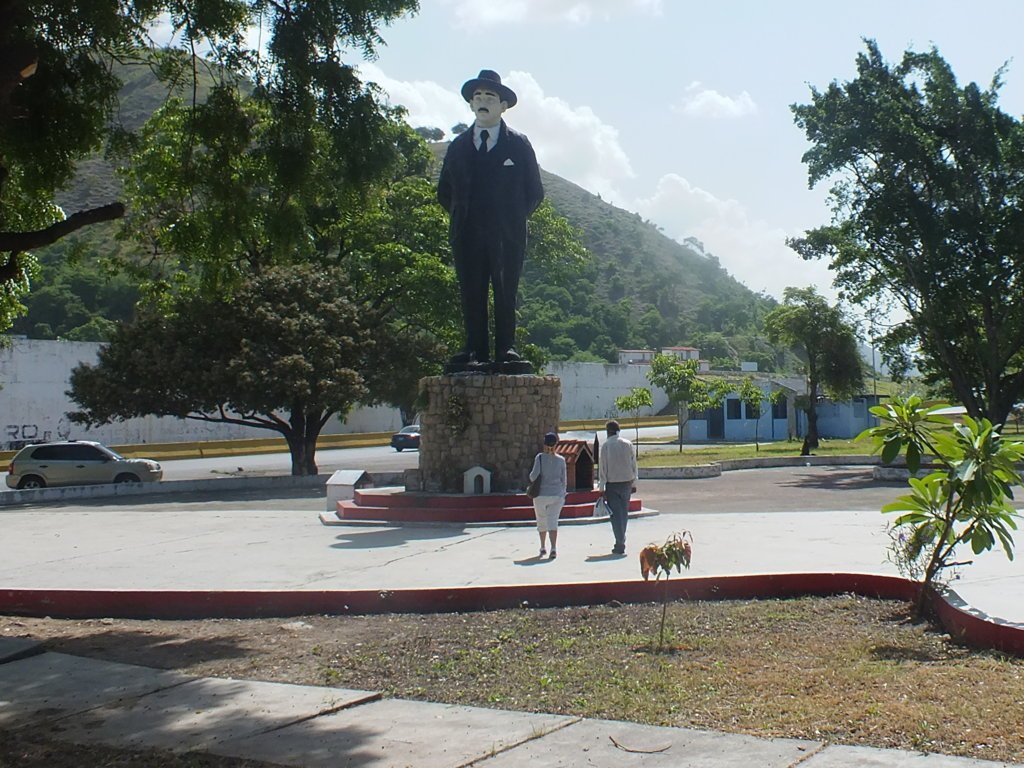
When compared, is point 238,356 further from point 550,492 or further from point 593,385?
point 593,385

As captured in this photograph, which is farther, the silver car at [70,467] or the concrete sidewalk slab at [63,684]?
the silver car at [70,467]

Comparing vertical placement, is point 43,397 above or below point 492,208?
below

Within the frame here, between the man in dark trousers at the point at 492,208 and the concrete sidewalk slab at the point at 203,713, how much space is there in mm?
10188

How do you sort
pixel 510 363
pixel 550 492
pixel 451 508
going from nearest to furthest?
1. pixel 550 492
2. pixel 451 508
3. pixel 510 363

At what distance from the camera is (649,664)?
21.2 ft

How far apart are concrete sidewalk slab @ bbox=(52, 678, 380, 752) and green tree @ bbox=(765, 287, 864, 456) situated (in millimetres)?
30880

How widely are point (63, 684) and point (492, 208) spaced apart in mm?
10951

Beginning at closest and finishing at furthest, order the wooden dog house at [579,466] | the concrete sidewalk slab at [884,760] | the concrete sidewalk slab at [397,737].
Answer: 1. the concrete sidewalk slab at [884,760]
2. the concrete sidewalk slab at [397,737]
3. the wooden dog house at [579,466]

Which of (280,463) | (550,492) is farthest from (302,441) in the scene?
(550,492)

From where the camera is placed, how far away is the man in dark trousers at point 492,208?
16.1m

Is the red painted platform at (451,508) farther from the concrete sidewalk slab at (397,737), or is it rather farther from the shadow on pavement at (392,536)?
the concrete sidewalk slab at (397,737)

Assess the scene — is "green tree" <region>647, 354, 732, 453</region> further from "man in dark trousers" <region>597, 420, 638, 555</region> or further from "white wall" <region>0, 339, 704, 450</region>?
"man in dark trousers" <region>597, 420, 638, 555</region>

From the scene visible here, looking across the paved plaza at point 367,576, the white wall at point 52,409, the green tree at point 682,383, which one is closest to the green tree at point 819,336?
the green tree at point 682,383

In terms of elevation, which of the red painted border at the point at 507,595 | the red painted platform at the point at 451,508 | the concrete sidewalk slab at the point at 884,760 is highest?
the red painted platform at the point at 451,508
